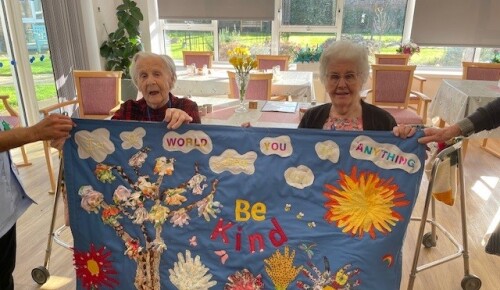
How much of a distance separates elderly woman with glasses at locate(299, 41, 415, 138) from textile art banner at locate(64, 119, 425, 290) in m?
0.26

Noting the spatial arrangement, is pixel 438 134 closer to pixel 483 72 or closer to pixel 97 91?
pixel 97 91

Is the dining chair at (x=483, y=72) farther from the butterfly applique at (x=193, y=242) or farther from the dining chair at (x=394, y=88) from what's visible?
the butterfly applique at (x=193, y=242)

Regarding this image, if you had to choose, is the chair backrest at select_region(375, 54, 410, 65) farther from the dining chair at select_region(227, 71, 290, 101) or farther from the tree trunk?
the tree trunk

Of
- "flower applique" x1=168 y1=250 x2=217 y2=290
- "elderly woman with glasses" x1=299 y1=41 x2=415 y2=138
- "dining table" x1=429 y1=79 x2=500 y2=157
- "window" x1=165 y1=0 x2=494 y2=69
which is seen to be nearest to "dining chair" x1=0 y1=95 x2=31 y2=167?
"flower applique" x1=168 y1=250 x2=217 y2=290

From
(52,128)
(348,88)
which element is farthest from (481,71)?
(52,128)

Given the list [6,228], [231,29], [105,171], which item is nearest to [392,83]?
[231,29]

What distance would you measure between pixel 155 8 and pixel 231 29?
4.14 feet

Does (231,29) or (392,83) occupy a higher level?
(231,29)

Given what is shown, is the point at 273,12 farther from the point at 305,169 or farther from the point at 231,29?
the point at 305,169

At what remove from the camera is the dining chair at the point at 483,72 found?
13.9ft

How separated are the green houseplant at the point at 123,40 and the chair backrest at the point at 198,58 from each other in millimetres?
916

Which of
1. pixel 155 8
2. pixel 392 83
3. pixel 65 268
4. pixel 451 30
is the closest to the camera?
pixel 65 268

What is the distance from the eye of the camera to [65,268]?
2334 millimetres

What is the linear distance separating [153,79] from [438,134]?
127 centimetres
